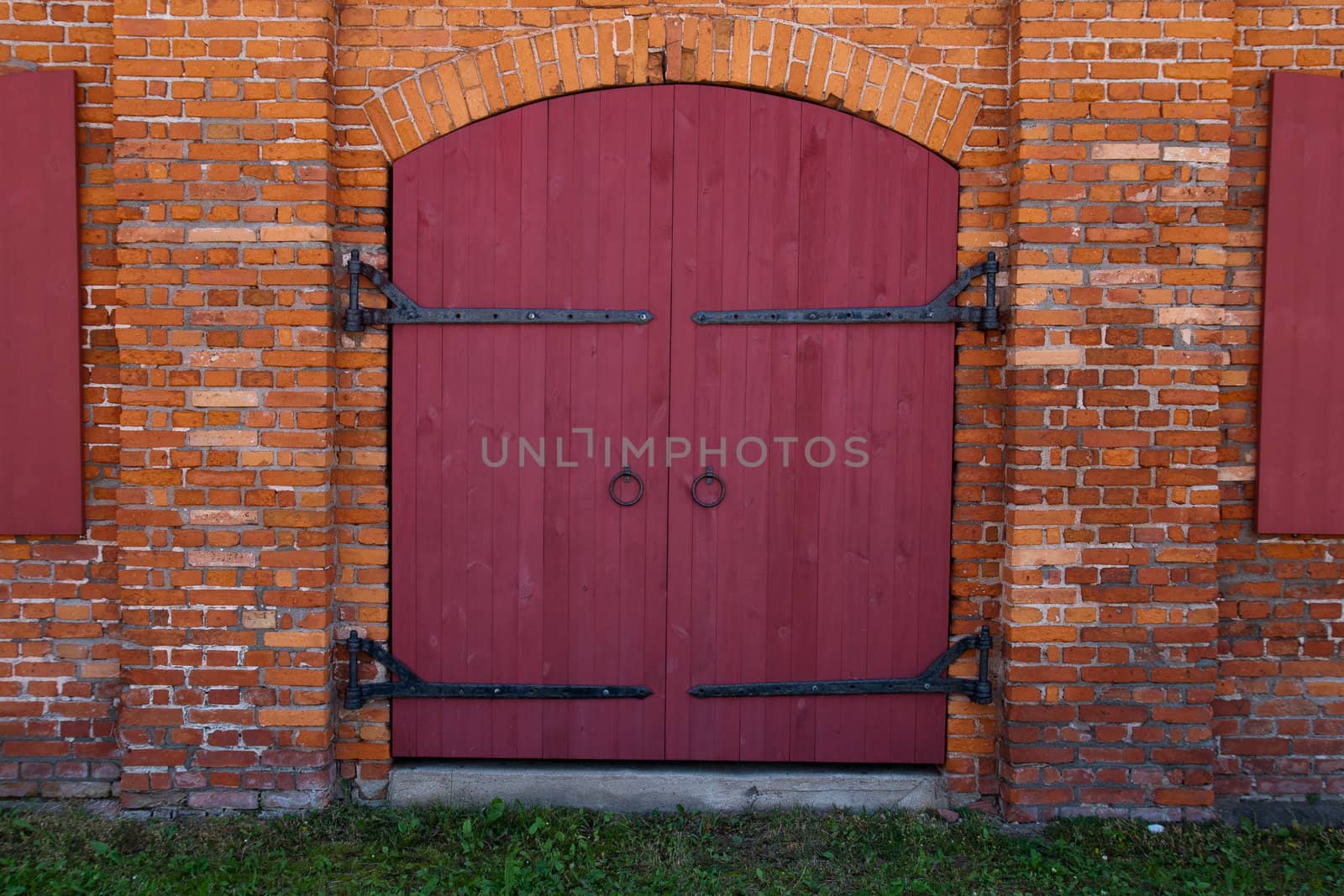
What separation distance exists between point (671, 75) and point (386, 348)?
5.06 ft

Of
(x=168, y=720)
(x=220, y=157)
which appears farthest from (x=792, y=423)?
(x=168, y=720)

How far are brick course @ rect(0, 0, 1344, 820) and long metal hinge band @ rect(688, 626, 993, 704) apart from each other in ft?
0.54

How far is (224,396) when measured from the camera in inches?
139

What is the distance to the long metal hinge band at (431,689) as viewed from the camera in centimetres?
369

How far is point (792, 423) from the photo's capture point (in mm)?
3732

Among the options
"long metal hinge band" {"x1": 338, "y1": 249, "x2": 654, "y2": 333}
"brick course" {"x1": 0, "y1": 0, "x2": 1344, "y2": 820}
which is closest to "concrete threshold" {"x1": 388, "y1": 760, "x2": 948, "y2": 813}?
"brick course" {"x1": 0, "y1": 0, "x2": 1344, "y2": 820}

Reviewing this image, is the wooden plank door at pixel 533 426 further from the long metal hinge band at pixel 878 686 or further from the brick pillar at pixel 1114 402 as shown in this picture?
the brick pillar at pixel 1114 402

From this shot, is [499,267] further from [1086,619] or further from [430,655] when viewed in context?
[1086,619]

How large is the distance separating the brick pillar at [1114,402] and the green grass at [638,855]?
23 cm

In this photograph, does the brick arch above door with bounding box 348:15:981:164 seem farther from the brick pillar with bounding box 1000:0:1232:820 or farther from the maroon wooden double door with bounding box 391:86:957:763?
the brick pillar with bounding box 1000:0:1232:820

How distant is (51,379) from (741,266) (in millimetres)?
2712

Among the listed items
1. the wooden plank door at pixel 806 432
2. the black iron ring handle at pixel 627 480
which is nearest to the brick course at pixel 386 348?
the wooden plank door at pixel 806 432

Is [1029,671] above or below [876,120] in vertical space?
below

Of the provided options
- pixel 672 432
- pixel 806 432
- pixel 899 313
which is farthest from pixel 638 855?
pixel 899 313
